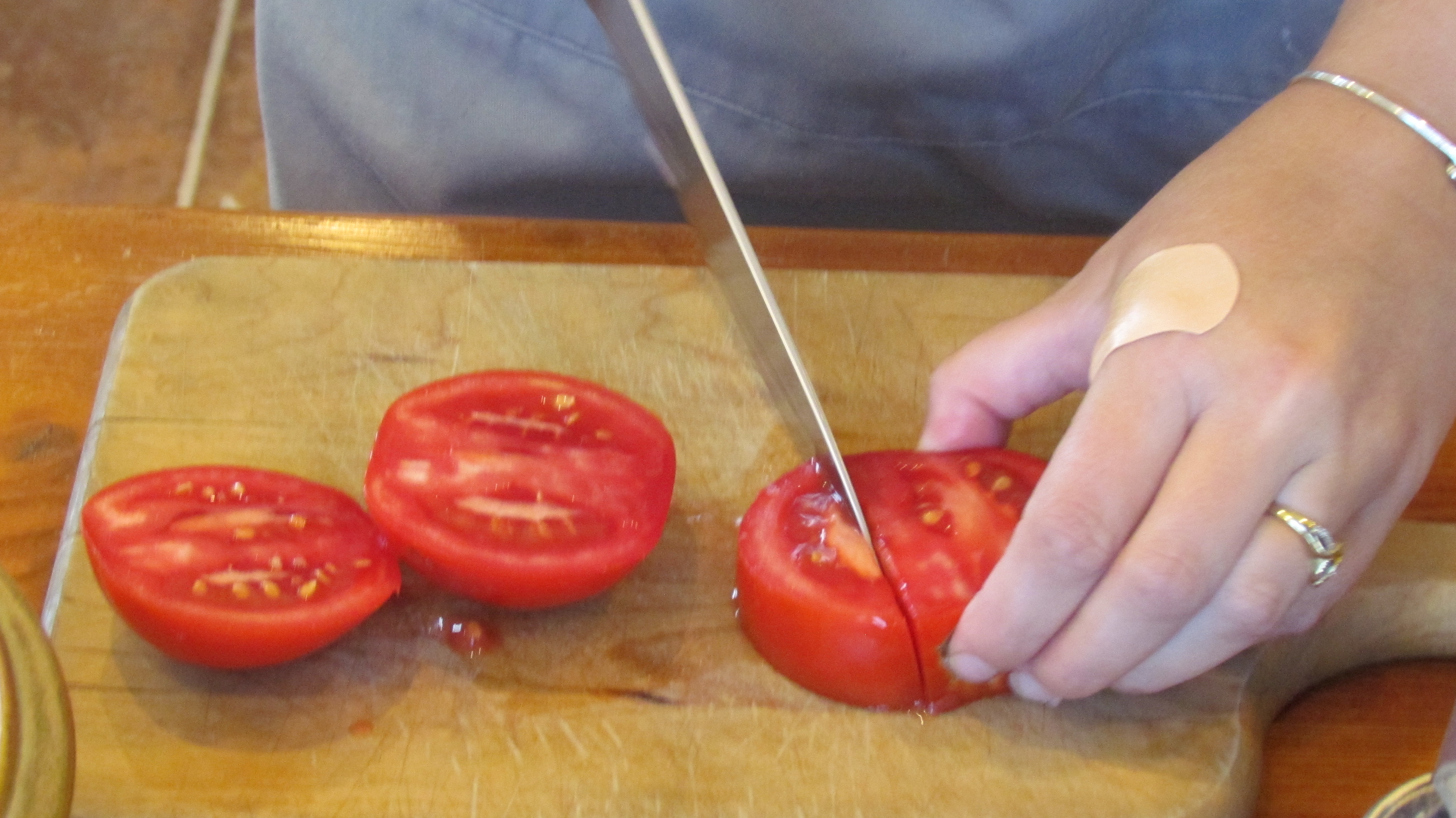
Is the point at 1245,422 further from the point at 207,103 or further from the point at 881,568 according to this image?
the point at 207,103

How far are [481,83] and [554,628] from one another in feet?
1.89

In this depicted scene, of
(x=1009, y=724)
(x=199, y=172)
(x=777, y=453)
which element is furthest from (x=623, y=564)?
(x=199, y=172)

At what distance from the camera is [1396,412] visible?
90cm

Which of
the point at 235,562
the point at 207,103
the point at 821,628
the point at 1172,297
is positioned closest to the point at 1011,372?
the point at 1172,297

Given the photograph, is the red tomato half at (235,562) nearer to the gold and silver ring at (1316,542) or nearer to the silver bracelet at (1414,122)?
the gold and silver ring at (1316,542)

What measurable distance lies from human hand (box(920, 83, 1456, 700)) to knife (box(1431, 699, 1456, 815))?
0.13m

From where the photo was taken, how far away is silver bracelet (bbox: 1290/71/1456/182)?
0.98 meters

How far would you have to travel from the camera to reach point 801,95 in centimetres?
127

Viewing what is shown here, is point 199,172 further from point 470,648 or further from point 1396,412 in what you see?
point 1396,412

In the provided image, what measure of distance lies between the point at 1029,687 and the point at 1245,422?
0.28 metres

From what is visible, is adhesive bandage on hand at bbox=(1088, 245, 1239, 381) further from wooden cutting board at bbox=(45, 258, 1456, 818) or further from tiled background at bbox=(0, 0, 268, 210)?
tiled background at bbox=(0, 0, 268, 210)

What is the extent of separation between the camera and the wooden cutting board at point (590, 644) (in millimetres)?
969

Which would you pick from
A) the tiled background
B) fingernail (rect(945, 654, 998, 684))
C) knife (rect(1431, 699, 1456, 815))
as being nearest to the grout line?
the tiled background

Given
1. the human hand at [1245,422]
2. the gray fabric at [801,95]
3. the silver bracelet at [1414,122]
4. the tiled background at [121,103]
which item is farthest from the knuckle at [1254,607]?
the tiled background at [121,103]
